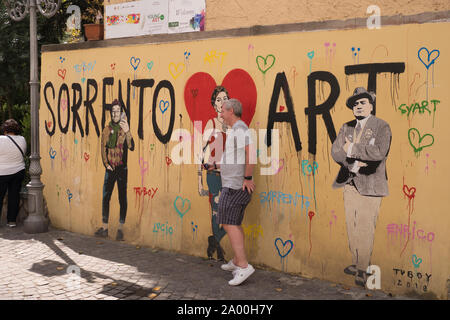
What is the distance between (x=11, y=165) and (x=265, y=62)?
4687 millimetres

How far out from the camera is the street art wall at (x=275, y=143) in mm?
4371

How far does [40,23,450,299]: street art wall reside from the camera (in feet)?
14.3

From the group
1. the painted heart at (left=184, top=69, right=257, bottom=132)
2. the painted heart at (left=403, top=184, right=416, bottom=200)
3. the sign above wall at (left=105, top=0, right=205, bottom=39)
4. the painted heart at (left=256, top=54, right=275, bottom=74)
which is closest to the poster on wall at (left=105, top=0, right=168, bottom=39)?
the sign above wall at (left=105, top=0, right=205, bottom=39)

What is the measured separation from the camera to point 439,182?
14.0 ft

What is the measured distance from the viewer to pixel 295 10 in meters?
→ 6.32

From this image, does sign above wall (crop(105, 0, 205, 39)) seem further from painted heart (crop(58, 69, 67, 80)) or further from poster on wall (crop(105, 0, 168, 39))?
painted heart (crop(58, 69, 67, 80))

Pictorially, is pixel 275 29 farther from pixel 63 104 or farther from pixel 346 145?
pixel 63 104

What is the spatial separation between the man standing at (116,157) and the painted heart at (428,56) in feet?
12.8

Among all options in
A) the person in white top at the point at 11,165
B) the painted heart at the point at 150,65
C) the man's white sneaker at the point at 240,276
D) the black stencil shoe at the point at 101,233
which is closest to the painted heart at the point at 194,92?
the painted heart at the point at 150,65

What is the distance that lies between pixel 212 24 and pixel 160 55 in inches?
45.9

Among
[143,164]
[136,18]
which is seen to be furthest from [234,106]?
[136,18]
